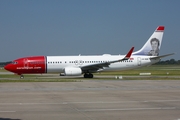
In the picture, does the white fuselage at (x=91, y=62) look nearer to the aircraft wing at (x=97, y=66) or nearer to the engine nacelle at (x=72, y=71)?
the aircraft wing at (x=97, y=66)

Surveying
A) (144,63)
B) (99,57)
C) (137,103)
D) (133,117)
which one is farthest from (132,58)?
(133,117)

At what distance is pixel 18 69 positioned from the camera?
127ft

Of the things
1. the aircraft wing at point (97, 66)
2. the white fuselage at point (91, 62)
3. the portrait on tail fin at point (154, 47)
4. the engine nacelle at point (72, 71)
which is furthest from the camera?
the portrait on tail fin at point (154, 47)

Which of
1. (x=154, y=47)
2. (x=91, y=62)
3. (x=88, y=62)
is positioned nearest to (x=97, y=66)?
(x=91, y=62)

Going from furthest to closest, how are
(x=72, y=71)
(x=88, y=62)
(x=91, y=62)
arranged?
1. (x=91, y=62)
2. (x=88, y=62)
3. (x=72, y=71)

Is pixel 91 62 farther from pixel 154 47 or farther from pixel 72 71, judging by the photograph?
pixel 154 47

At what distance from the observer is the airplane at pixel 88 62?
38.5 m

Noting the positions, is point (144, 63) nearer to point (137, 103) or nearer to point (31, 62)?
point (31, 62)

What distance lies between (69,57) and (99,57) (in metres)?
4.04

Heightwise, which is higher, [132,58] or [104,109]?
[132,58]

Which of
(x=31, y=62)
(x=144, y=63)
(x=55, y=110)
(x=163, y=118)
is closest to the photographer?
(x=163, y=118)

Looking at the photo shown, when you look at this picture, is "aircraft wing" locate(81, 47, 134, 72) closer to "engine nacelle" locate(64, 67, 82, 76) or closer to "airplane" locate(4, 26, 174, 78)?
"airplane" locate(4, 26, 174, 78)

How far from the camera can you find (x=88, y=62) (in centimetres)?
4003

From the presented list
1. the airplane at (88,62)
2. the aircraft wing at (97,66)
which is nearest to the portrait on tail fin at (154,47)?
the airplane at (88,62)
